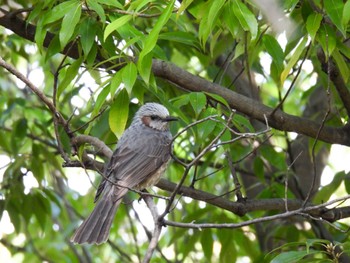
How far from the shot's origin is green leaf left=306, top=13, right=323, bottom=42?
3.74 meters

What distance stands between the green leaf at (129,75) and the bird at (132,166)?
0.79 metres

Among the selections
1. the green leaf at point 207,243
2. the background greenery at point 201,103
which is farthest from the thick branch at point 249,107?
the green leaf at point 207,243

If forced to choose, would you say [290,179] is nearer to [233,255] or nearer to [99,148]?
[233,255]

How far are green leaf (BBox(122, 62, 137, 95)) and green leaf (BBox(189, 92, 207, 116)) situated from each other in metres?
0.47

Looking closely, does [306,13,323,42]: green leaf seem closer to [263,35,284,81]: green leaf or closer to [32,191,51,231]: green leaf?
[263,35,284,81]: green leaf

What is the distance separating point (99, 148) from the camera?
472cm

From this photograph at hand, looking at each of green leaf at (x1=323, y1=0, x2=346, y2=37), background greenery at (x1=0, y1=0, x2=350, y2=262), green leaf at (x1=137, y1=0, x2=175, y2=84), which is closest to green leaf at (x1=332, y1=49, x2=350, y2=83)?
background greenery at (x1=0, y1=0, x2=350, y2=262)

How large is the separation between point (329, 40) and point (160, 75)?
53.3 inches

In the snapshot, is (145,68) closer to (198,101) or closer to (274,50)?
(198,101)

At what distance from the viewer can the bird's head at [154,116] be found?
5.91 m

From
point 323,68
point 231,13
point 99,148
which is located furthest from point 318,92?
point 231,13

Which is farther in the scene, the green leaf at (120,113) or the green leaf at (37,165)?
the green leaf at (37,165)

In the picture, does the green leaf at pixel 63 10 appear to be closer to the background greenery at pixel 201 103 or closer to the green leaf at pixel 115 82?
the background greenery at pixel 201 103

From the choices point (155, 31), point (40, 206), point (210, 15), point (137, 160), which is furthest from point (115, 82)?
point (40, 206)
